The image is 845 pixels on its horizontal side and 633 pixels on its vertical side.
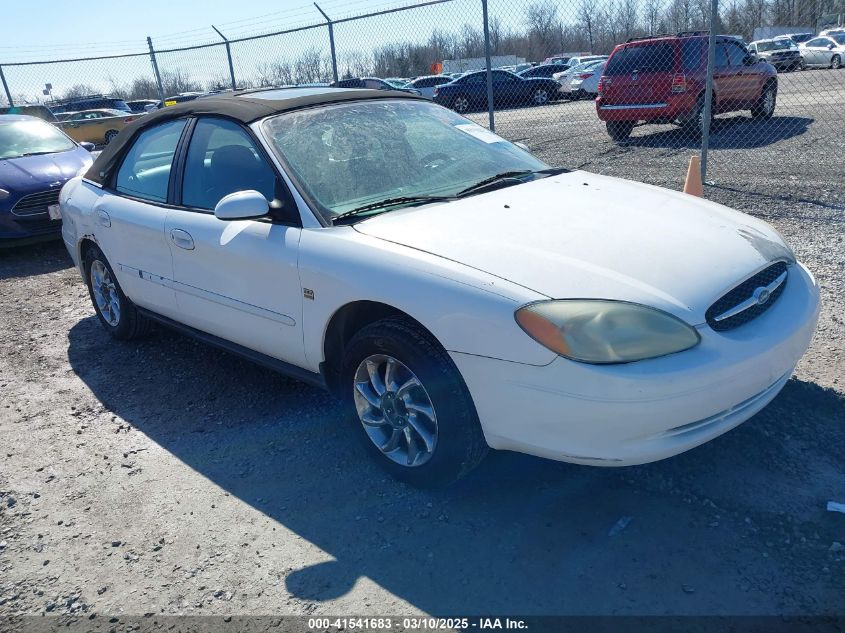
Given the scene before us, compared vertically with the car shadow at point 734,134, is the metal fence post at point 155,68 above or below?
above

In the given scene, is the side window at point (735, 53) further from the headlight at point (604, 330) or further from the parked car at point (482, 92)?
the headlight at point (604, 330)

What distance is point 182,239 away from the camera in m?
3.85

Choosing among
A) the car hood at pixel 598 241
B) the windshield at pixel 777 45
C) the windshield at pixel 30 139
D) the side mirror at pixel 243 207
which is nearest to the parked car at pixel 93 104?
the windshield at pixel 30 139

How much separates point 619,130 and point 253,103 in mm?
10010

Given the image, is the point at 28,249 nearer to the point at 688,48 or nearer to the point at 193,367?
the point at 193,367

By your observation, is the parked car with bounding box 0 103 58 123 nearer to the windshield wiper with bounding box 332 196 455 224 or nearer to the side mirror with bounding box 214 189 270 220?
the side mirror with bounding box 214 189 270 220

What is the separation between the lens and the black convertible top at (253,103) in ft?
12.4

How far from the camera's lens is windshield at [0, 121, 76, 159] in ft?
28.5

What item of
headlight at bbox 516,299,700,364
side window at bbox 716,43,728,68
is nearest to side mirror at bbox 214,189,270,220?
headlight at bbox 516,299,700,364

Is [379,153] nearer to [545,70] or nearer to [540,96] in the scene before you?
[540,96]

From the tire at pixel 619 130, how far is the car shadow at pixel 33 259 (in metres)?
8.99

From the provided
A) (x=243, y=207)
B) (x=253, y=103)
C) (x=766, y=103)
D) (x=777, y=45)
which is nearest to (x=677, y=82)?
(x=766, y=103)

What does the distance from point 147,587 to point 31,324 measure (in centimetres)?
403

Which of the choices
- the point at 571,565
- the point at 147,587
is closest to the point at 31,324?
the point at 147,587
